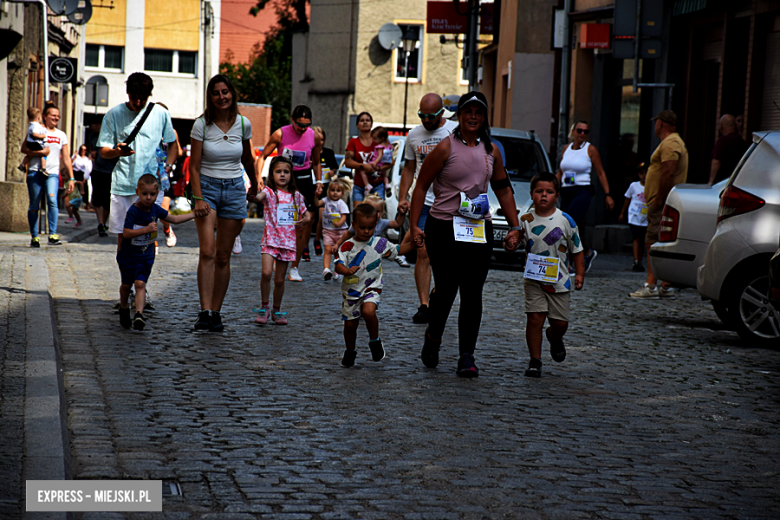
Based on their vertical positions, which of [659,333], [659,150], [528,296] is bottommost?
[659,333]

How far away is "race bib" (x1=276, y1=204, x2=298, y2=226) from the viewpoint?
9.77 meters

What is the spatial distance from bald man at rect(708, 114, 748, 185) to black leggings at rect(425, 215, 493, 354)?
23.2ft

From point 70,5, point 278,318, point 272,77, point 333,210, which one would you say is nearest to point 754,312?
point 278,318

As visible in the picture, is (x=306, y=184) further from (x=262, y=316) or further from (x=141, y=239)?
(x=141, y=239)

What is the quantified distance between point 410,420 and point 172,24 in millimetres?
48525

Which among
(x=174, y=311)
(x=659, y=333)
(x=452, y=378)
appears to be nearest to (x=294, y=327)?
(x=174, y=311)

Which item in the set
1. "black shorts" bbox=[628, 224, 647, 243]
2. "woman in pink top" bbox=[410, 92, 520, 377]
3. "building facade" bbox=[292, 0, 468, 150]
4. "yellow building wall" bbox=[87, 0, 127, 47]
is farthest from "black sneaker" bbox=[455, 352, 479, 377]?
"yellow building wall" bbox=[87, 0, 127, 47]

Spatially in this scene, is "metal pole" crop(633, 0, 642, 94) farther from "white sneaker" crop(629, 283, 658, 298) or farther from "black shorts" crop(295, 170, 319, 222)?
"black shorts" crop(295, 170, 319, 222)

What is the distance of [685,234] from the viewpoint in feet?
35.1

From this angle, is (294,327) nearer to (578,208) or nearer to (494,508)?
(494,508)

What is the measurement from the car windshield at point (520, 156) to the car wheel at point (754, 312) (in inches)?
275

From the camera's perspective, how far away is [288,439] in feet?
17.8

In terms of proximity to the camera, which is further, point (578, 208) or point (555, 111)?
point (555, 111)

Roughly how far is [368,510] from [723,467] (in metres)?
1.89
